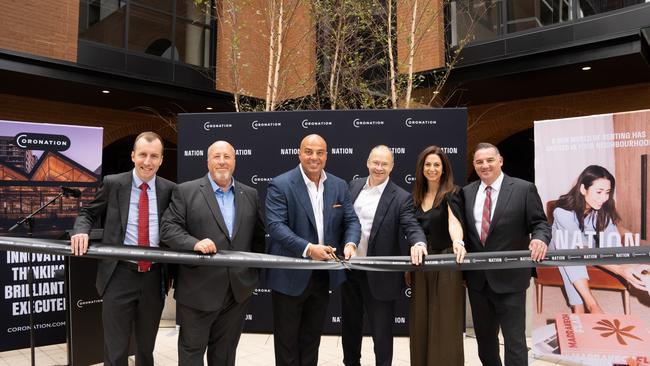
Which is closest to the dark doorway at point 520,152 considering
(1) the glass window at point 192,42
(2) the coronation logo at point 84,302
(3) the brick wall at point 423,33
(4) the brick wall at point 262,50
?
(3) the brick wall at point 423,33

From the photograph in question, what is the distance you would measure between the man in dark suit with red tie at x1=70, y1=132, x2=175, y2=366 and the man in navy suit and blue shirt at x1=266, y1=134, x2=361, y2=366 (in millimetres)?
836

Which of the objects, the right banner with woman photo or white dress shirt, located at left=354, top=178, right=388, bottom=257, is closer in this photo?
white dress shirt, located at left=354, top=178, right=388, bottom=257

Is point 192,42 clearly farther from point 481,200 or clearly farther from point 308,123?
point 481,200

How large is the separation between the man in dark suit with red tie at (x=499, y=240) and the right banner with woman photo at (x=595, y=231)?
5.47 ft

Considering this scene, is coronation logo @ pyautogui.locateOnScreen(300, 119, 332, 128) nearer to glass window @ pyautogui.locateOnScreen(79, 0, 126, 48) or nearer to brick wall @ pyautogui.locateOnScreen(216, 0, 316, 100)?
brick wall @ pyautogui.locateOnScreen(216, 0, 316, 100)

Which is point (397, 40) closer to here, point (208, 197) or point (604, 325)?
point (604, 325)

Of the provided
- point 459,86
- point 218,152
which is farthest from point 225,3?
point 218,152

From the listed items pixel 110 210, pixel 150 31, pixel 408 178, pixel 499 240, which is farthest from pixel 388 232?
pixel 150 31

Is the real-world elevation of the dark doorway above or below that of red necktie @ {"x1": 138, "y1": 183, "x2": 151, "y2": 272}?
above

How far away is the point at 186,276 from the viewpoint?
317 centimetres

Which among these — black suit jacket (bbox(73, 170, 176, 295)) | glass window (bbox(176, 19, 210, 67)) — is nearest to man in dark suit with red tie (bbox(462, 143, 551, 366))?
black suit jacket (bbox(73, 170, 176, 295))

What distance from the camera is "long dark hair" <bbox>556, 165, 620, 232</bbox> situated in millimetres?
4570

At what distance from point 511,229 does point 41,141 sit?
4.96 metres

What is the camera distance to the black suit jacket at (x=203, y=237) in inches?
121
